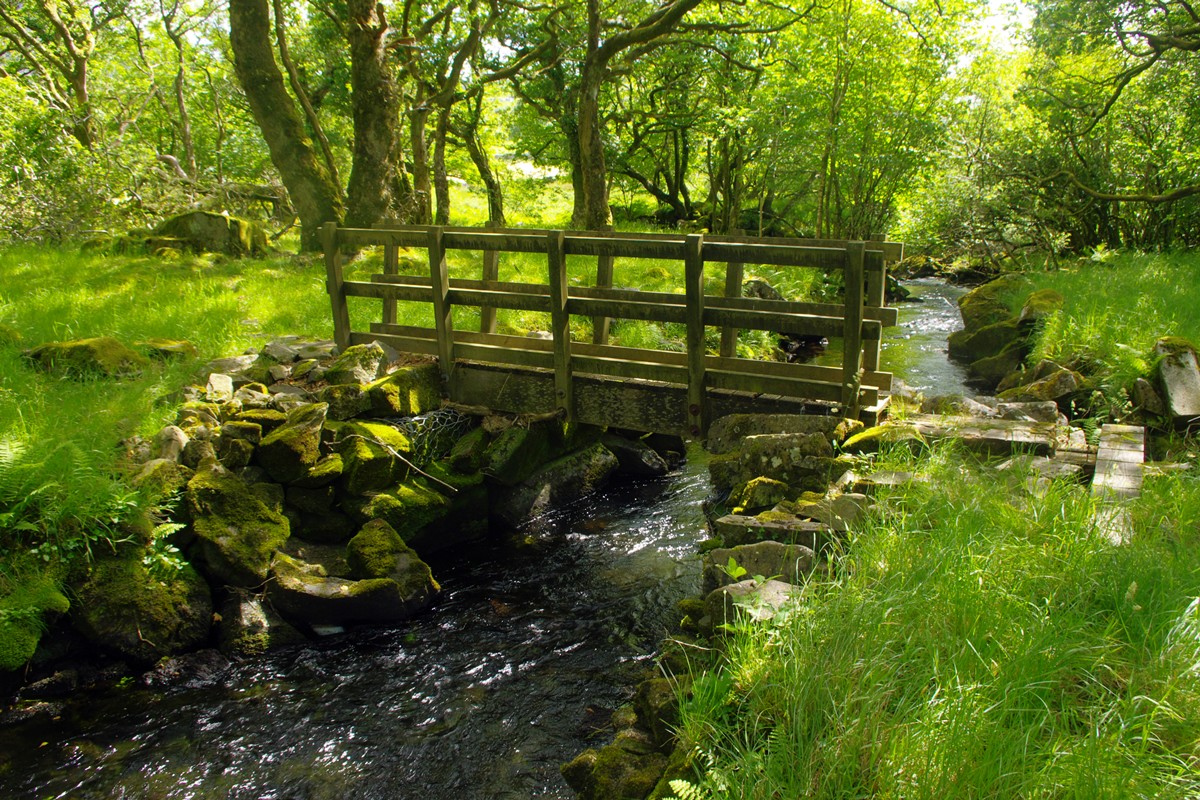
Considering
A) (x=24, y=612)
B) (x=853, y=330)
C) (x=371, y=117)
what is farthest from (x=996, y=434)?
(x=371, y=117)

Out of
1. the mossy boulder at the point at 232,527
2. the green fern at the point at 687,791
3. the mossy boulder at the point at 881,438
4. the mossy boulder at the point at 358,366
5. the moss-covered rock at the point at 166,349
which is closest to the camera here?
the green fern at the point at 687,791

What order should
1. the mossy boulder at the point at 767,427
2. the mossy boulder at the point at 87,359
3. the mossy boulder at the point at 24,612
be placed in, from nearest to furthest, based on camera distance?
1. the mossy boulder at the point at 24,612
2. the mossy boulder at the point at 767,427
3. the mossy boulder at the point at 87,359

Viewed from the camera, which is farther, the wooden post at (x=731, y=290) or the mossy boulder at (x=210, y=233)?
the mossy boulder at (x=210, y=233)

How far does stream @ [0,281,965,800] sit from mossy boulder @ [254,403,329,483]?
1559 millimetres

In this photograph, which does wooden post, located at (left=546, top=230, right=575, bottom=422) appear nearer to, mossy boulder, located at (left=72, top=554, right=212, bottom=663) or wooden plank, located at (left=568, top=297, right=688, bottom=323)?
wooden plank, located at (left=568, top=297, right=688, bottom=323)

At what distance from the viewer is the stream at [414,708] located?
4527 millimetres

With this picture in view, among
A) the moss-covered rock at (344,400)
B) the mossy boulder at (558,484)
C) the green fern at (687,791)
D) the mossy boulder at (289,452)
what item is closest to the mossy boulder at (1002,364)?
the mossy boulder at (558,484)

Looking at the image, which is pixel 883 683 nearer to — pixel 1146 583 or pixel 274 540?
pixel 1146 583

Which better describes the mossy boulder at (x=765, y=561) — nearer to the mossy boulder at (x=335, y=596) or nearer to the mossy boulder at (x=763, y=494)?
the mossy boulder at (x=763, y=494)

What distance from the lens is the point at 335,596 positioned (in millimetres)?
6141

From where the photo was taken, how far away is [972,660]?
120 inches

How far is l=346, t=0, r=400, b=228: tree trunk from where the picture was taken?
14.0 metres

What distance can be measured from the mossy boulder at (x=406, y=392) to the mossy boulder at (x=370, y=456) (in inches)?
→ 12.5

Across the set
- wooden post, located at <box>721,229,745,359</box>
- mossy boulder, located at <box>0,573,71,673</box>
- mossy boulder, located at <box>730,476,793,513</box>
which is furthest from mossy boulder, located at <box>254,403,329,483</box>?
wooden post, located at <box>721,229,745,359</box>
